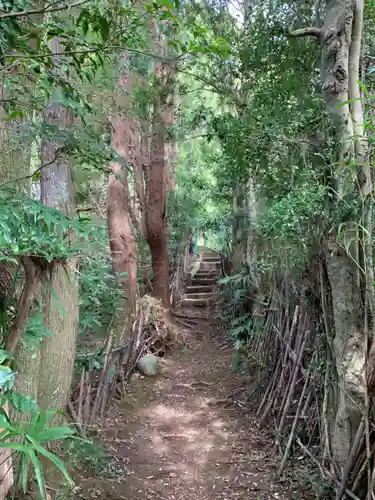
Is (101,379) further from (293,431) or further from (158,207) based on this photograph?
(158,207)

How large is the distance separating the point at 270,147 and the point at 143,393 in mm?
3413

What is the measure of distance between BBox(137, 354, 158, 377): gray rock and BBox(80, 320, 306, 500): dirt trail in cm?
12

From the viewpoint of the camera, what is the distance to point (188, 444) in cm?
387

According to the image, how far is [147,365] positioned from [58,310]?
269 cm

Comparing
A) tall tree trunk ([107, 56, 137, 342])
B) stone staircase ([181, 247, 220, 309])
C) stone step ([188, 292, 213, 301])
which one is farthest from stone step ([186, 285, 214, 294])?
tall tree trunk ([107, 56, 137, 342])

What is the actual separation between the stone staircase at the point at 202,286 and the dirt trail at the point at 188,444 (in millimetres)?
3470

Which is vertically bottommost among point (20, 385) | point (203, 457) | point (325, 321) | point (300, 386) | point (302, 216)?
point (203, 457)

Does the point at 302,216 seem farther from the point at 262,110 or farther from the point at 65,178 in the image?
the point at 65,178

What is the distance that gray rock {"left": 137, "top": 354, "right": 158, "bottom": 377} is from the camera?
18.1ft

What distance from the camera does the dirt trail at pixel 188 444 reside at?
3094 mm

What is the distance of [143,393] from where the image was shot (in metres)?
5.01

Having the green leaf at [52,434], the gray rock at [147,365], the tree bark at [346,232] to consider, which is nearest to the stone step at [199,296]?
the gray rock at [147,365]

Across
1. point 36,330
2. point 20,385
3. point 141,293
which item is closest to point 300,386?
point 20,385

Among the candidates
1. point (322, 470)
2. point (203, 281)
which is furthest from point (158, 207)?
point (322, 470)
